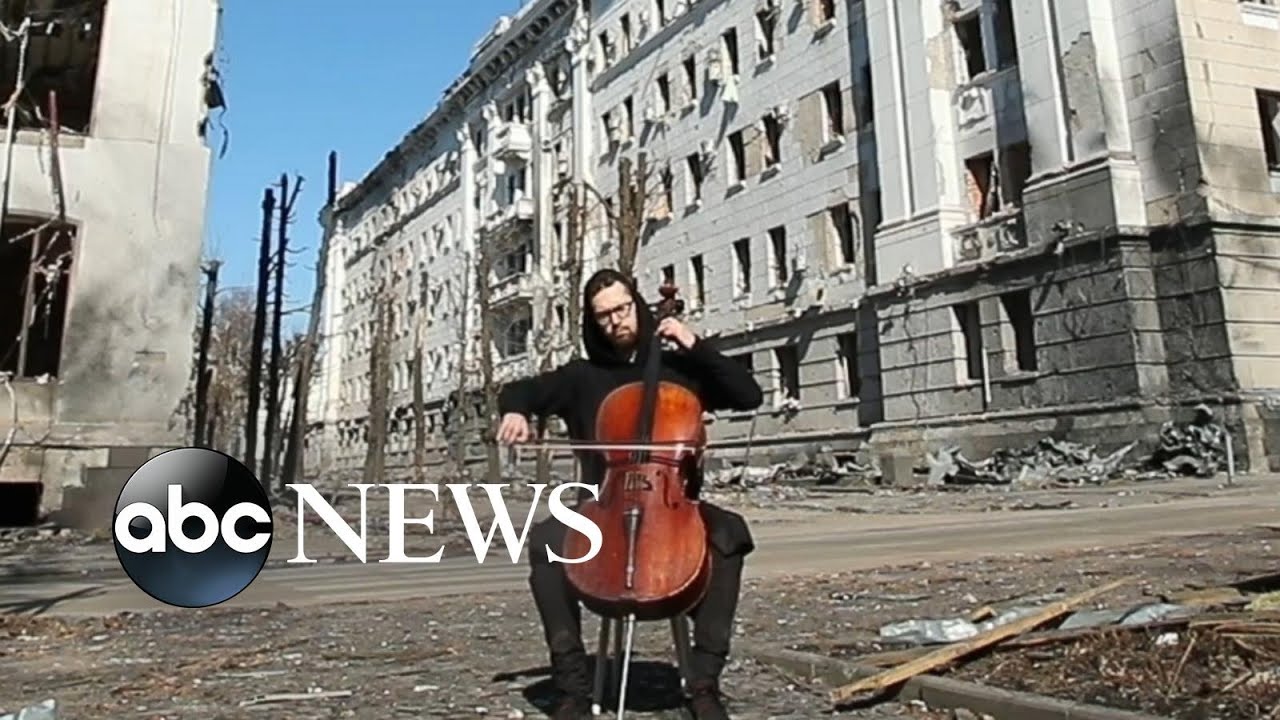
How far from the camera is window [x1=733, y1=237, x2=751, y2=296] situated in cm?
3120

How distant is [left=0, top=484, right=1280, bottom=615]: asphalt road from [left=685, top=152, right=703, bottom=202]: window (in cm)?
2093

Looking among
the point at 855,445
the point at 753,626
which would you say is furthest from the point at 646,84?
the point at 753,626

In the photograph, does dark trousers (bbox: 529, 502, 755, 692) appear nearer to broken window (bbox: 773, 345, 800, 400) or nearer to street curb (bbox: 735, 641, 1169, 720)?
street curb (bbox: 735, 641, 1169, 720)

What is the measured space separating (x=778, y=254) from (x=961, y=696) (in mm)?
27037

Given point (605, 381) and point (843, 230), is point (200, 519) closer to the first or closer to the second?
point (605, 381)

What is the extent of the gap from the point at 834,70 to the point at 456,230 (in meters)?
30.9

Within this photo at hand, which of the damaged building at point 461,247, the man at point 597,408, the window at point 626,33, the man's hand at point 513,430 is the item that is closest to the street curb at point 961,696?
the man at point 597,408

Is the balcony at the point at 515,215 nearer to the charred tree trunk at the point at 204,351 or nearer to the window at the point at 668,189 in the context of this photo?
the window at the point at 668,189

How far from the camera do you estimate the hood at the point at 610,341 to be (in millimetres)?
3455

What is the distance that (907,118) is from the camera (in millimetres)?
24484

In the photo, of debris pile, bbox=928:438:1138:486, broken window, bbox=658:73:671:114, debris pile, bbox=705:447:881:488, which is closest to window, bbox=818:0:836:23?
broken window, bbox=658:73:671:114

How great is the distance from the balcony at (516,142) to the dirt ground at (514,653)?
40.0 metres

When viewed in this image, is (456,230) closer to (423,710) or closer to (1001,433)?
(1001,433)

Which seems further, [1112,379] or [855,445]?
[855,445]
